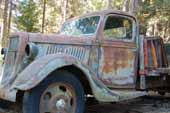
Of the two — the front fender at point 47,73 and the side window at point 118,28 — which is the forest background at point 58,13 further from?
the front fender at point 47,73

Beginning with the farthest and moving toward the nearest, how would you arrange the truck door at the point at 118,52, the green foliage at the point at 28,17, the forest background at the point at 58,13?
the green foliage at the point at 28,17, the forest background at the point at 58,13, the truck door at the point at 118,52

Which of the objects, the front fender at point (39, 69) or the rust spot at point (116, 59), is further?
the rust spot at point (116, 59)

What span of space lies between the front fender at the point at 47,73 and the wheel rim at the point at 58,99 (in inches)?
13.4

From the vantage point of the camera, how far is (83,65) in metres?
5.71

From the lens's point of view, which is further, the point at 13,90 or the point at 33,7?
the point at 33,7

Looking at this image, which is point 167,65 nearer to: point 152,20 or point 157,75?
point 157,75

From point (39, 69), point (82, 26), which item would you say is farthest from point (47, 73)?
point (82, 26)

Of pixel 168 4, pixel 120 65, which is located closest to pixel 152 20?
pixel 168 4

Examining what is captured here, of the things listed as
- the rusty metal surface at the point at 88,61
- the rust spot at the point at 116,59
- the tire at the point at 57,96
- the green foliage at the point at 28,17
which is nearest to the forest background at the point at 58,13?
the green foliage at the point at 28,17

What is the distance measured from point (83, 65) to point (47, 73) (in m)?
0.72

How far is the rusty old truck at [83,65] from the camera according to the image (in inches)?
213

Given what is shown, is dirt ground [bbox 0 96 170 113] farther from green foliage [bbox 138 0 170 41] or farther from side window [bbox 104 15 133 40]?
green foliage [bbox 138 0 170 41]

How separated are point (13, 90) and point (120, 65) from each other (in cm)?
236

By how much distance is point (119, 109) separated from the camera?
290 inches
